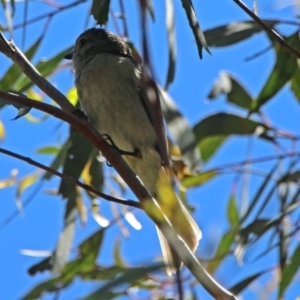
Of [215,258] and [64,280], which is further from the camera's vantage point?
[64,280]

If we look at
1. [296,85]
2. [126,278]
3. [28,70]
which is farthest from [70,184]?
[126,278]

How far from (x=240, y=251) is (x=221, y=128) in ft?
2.17

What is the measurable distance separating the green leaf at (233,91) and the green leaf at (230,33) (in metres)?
0.15

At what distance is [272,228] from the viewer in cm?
211

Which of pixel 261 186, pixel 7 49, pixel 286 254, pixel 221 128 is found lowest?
pixel 286 254

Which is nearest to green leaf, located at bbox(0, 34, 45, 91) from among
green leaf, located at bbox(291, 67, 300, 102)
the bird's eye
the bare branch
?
the bare branch

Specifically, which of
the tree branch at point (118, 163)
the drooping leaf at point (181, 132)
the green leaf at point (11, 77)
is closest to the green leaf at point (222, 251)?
the drooping leaf at point (181, 132)

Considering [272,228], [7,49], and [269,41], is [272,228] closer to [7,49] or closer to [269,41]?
[269,41]

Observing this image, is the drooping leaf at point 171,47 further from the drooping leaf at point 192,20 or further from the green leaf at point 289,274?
the green leaf at point 289,274

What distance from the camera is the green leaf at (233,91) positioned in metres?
2.61

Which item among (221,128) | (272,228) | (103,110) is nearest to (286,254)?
(272,228)

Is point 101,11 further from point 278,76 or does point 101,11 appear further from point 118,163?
point 278,76

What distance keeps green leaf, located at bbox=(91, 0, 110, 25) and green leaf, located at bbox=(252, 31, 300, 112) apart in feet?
2.14

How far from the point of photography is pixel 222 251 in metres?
2.12
